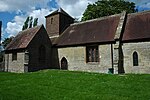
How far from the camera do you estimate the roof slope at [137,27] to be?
23586 mm

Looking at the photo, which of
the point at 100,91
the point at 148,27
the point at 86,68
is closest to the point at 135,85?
the point at 100,91

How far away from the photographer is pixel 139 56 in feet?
76.7

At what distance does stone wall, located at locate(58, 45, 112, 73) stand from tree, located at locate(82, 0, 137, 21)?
15460 mm

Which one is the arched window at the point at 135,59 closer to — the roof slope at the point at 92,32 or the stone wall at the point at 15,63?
the roof slope at the point at 92,32

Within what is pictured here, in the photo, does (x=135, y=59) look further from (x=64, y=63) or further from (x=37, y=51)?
(x=37, y=51)

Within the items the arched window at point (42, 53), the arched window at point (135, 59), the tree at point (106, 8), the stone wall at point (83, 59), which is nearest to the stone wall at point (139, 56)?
the arched window at point (135, 59)

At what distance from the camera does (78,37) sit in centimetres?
3005

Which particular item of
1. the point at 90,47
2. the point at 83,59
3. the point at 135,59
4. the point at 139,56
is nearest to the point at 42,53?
the point at 83,59

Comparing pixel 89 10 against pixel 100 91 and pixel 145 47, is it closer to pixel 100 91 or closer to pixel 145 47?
pixel 145 47

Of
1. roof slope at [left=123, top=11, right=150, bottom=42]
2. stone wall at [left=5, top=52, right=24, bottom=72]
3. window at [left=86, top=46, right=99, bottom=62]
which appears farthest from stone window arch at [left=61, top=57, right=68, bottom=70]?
roof slope at [left=123, top=11, right=150, bottom=42]

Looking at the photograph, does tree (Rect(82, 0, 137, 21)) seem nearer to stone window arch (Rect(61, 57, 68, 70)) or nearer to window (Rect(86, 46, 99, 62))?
stone window arch (Rect(61, 57, 68, 70))

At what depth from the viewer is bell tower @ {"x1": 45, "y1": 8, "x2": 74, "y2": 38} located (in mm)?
36406

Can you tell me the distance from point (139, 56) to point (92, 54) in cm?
650

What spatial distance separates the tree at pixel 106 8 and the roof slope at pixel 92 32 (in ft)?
36.6
